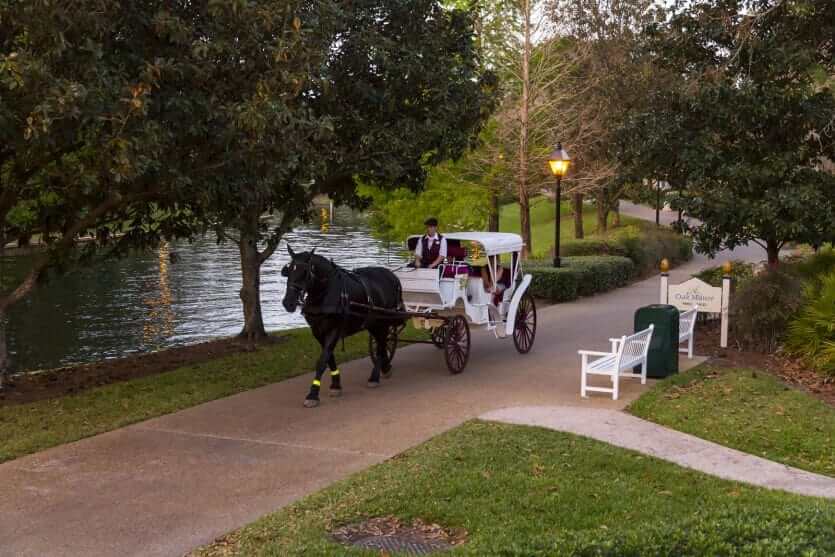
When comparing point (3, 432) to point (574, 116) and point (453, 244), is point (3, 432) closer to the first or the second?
point (453, 244)

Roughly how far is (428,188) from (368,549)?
21.1 metres

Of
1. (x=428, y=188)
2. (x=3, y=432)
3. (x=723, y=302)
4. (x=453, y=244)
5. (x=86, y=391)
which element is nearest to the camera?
(x=3, y=432)

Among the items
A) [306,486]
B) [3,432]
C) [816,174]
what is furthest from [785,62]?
[3,432]

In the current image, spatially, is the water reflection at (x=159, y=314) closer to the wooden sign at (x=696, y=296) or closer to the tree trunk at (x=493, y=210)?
the wooden sign at (x=696, y=296)

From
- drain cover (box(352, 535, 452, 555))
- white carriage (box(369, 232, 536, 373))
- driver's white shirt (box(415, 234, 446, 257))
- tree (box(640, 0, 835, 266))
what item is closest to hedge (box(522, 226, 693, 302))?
tree (box(640, 0, 835, 266))

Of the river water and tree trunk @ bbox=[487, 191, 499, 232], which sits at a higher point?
tree trunk @ bbox=[487, 191, 499, 232]

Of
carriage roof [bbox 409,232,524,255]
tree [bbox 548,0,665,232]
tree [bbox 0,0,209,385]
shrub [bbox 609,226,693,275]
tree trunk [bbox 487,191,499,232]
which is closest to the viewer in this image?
tree [bbox 0,0,209,385]

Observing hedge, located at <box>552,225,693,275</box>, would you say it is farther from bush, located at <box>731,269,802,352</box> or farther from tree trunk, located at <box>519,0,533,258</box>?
bush, located at <box>731,269,802,352</box>

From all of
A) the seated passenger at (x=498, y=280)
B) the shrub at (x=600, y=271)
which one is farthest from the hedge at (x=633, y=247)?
the seated passenger at (x=498, y=280)

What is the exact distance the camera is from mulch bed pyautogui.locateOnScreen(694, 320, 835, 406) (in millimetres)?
12305

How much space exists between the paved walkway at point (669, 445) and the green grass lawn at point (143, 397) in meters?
3.03

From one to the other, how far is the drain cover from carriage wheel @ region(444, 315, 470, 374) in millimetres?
6228

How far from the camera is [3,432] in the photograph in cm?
973

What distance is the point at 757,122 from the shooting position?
15914mm
